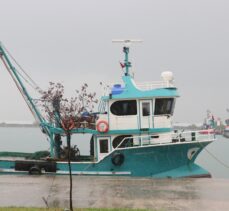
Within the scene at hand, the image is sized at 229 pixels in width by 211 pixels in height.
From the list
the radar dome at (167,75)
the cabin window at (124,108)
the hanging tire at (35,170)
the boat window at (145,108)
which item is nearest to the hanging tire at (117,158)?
the cabin window at (124,108)

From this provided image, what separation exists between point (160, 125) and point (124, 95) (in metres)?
1.94

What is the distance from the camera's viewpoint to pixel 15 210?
8531mm

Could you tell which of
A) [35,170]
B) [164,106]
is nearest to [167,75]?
[164,106]

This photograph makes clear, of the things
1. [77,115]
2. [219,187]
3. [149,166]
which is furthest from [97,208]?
[149,166]

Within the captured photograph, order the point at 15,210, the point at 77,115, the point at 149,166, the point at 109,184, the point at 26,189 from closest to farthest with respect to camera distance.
A: the point at 15,210 → the point at 77,115 → the point at 26,189 → the point at 109,184 → the point at 149,166

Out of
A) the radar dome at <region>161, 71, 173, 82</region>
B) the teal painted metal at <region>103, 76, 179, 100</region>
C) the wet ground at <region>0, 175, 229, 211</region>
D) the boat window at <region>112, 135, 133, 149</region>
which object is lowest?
the wet ground at <region>0, 175, 229, 211</region>

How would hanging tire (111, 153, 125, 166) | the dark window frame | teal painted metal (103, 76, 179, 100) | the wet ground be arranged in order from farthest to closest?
the dark window frame < teal painted metal (103, 76, 179, 100) < hanging tire (111, 153, 125, 166) < the wet ground

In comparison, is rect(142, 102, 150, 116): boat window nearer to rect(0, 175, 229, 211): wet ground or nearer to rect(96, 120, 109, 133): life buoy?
rect(96, 120, 109, 133): life buoy

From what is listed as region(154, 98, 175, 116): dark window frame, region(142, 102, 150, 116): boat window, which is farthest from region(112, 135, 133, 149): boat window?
region(154, 98, 175, 116): dark window frame

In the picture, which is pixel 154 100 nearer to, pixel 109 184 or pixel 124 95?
pixel 124 95

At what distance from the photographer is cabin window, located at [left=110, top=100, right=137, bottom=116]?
54.0 ft

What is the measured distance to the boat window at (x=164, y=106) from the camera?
653 inches

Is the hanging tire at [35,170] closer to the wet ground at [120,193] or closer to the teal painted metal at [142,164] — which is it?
the teal painted metal at [142,164]

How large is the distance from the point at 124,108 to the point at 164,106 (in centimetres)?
171
